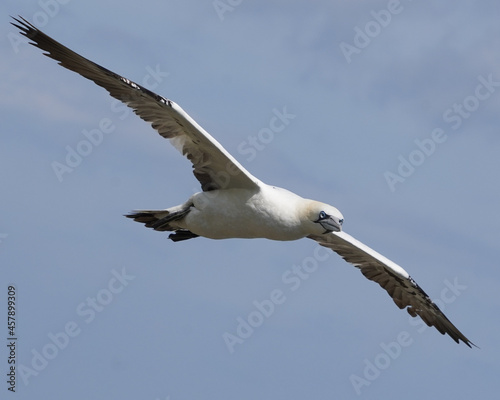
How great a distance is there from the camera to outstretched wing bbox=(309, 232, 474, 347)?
19.4 meters

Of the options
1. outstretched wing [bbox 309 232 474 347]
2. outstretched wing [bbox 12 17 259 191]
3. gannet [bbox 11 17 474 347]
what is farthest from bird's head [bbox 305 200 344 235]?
outstretched wing [bbox 309 232 474 347]

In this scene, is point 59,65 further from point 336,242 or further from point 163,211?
point 336,242

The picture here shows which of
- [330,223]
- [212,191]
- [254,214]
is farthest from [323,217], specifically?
[212,191]

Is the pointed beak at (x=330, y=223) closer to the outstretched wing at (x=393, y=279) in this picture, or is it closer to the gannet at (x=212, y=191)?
the gannet at (x=212, y=191)

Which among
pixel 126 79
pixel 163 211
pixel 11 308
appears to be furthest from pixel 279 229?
pixel 11 308

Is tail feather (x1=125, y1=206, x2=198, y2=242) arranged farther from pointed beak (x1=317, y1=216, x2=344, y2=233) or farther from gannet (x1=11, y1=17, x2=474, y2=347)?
pointed beak (x1=317, y1=216, x2=344, y2=233)

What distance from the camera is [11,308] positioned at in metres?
17.9

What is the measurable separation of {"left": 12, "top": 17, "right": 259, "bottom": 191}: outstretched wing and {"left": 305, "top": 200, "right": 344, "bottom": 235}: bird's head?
3.20ft

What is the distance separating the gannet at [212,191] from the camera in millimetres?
16281

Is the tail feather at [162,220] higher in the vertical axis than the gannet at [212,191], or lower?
lower

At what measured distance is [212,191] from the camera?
57.3ft

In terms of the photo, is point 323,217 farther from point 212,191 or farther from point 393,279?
point 393,279

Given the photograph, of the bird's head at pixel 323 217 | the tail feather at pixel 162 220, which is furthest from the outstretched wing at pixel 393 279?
the tail feather at pixel 162 220

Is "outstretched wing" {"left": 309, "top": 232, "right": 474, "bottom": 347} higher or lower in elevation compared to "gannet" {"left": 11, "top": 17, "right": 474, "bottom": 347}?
higher
